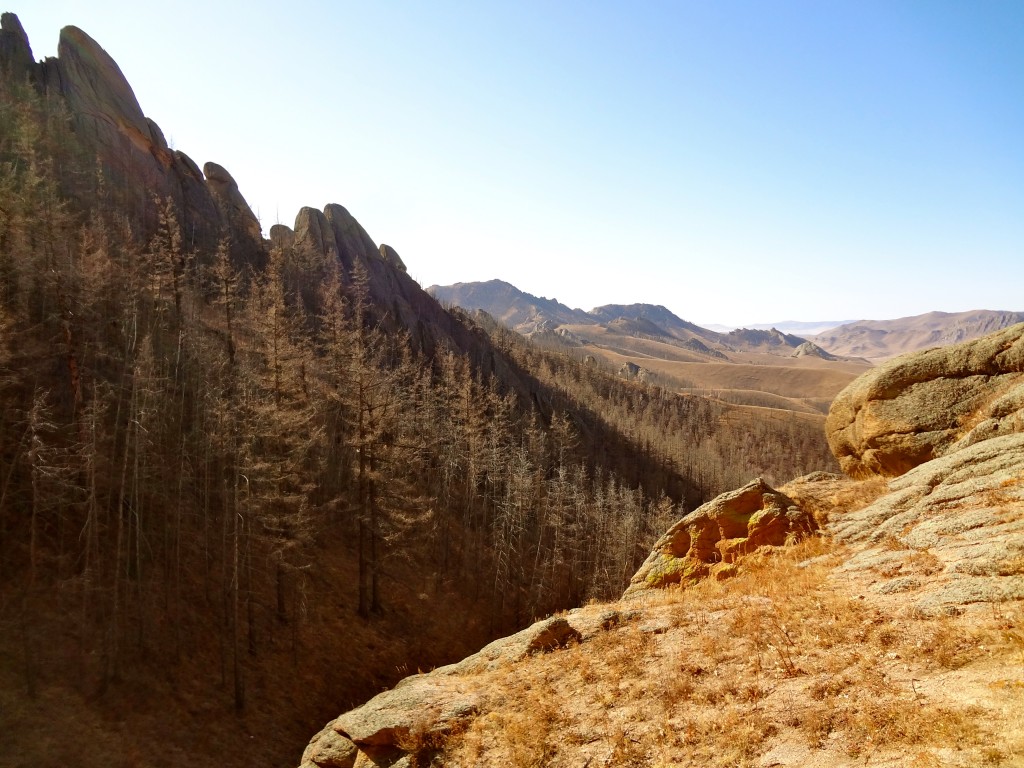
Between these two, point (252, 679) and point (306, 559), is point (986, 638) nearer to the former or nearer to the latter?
point (252, 679)

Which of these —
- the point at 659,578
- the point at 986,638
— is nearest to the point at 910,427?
the point at 659,578

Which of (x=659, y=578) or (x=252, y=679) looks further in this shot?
(x=252, y=679)

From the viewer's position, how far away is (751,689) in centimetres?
829

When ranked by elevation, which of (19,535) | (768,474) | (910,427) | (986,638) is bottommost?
(768,474)

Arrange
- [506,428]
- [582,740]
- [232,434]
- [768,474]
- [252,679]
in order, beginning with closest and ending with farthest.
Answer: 1. [582,740]
2. [252,679]
3. [232,434]
4. [506,428]
5. [768,474]

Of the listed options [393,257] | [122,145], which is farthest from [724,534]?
[393,257]

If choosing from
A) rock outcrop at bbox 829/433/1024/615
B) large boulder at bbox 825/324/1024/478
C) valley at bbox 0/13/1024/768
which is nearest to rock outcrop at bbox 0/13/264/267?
valley at bbox 0/13/1024/768

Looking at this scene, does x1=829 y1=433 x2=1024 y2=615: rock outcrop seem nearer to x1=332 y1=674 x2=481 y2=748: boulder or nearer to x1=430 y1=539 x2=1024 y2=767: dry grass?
x1=430 y1=539 x2=1024 y2=767: dry grass

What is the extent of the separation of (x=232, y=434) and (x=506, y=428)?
48646mm

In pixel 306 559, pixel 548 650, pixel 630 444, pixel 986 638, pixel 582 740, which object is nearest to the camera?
pixel 986 638

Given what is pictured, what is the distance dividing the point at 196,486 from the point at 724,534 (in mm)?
26418

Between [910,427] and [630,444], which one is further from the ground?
[910,427]

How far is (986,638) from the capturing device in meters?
7.19

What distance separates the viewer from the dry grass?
6.35m
